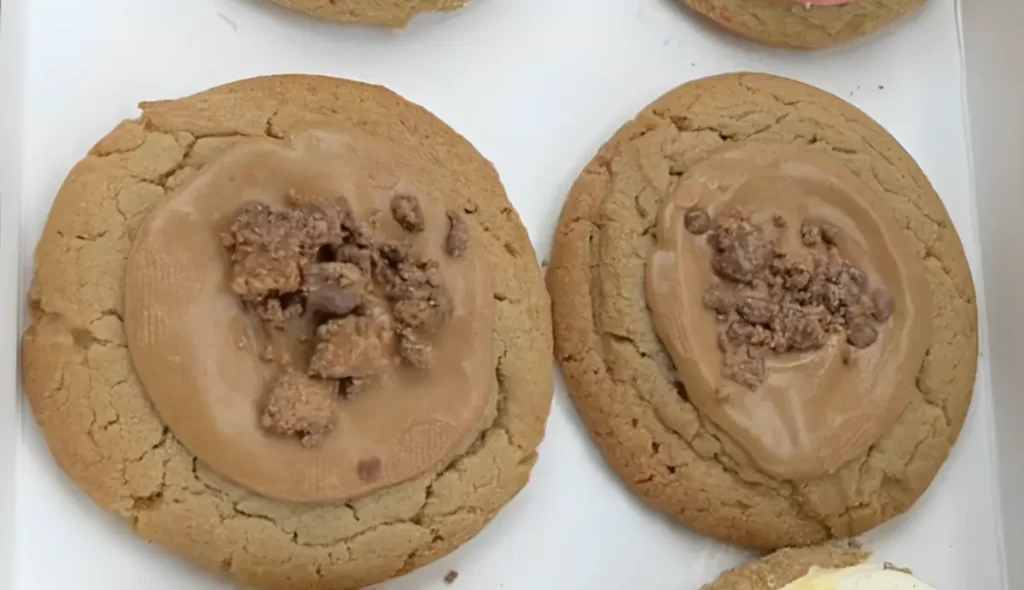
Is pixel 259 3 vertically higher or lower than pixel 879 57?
lower

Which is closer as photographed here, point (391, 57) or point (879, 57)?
point (391, 57)

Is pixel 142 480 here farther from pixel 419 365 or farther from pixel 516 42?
pixel 516 42

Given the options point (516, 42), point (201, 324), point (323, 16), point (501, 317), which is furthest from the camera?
point (516, 42)

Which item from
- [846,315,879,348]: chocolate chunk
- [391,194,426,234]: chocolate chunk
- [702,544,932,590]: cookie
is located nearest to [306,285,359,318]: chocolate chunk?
[391,194,426,234]: chocolate chunk

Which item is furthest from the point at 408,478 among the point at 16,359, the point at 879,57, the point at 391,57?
the point at 879,57

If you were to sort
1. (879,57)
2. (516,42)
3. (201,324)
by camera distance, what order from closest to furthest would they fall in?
(201,324) < (516,42) < (879,57)

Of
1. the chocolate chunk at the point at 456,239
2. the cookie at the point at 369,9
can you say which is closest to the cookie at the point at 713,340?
the chocolate chunk at the point at 456,239

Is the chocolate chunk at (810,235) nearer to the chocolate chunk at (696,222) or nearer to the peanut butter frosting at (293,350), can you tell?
the chocolate chunk at (696,222)

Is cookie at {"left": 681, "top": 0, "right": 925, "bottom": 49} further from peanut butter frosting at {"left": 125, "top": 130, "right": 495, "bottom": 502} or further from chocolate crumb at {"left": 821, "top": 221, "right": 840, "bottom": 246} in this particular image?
peanut butter frosting at {"left": 125, "top": 130, "right": 495, "bottom": 502}
